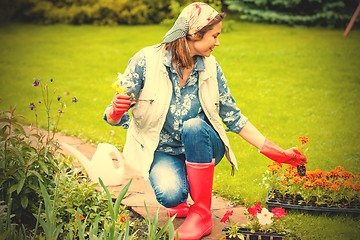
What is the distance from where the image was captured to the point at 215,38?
8.39 ft

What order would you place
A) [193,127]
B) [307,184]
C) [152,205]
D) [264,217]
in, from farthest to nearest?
[152,205] < [307,184] < [193,127] < [264,217]

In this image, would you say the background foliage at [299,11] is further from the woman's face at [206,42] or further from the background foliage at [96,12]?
the woman's face at [206,42]

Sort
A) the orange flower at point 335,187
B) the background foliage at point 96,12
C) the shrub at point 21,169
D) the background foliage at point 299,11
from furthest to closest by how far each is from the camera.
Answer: the background foliage at point 96,12
the background foliage at point 299,11
the orange flower at point 335,187
the shrub at point 21,169

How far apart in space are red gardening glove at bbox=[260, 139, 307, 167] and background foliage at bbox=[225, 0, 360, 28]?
8.99m

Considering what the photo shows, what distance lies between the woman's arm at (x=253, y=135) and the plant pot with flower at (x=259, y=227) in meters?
0.44

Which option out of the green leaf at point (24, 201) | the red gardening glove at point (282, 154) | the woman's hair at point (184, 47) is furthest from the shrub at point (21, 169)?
the red gardening glove at point (282, 154)

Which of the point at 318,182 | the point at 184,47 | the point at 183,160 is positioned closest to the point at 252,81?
the point at 318,182

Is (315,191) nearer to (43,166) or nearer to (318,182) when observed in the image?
(318,182)

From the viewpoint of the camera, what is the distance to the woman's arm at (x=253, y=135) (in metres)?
2.69

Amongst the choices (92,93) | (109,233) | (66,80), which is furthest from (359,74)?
(109,233)

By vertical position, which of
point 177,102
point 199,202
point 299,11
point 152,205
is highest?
point 177,102

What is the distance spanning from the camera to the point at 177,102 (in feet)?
8.75

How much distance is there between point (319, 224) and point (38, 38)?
864 centimetres

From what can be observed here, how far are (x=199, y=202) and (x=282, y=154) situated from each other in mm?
550
